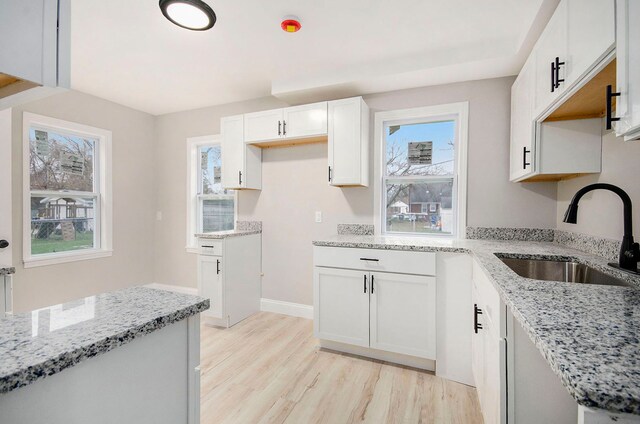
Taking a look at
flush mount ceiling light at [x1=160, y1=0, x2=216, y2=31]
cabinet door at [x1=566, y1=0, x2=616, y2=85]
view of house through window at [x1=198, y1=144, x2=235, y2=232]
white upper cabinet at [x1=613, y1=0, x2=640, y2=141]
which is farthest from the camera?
view of house through window at [x1=198, y1=144, x2=235, y2=232]

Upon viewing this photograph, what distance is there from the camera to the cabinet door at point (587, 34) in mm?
1110

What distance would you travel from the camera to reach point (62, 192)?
3.40m

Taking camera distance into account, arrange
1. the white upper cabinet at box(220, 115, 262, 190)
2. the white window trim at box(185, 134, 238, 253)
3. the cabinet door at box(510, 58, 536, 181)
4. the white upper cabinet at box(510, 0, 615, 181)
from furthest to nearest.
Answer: the white window trim at box(185, 134, 238, 253)
the white upper cabinet at box(220, 115, 262, 190)
the cabinet door at box(510, 58, 536, 181)
the white upper cabinet at box(510, 0, 615, 181)

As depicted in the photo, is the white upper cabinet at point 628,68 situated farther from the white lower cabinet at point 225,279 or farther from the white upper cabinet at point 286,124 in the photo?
the white lower cabinet at point 225,279

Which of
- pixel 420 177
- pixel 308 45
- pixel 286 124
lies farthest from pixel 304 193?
pixel 308 45

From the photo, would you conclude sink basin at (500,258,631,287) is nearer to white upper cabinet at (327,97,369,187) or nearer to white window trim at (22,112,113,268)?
white upper cabinet at (327,97,369,187)

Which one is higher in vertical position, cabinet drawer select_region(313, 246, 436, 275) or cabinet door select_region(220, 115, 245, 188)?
cabinet door select_region(220, 115, 245, 188)

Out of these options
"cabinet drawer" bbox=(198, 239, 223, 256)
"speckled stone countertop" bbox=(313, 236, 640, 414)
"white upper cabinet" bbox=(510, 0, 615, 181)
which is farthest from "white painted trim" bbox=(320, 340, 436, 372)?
"white upper cabinet" bbox=(510, 0, 615, 181)

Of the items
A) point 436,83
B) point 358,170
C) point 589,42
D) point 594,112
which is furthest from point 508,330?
point 436,83

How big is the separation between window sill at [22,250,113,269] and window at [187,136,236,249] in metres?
1.00

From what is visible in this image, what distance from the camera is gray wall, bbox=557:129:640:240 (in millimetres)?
1551

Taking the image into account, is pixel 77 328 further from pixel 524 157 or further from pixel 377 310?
pixel 524 157

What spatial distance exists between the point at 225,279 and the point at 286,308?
83cm

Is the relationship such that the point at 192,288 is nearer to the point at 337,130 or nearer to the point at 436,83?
the point at 337,130
